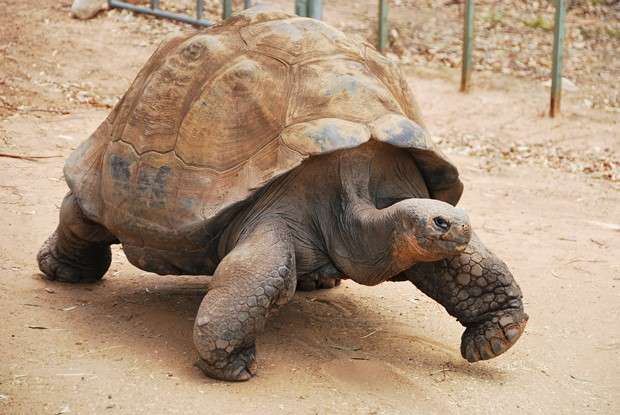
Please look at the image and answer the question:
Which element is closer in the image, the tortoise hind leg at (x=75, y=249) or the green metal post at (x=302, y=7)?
the tortoise hind leg at (x=75, y=249)

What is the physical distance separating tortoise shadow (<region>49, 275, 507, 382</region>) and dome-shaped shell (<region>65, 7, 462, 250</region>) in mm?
422

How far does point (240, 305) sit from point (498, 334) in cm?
112

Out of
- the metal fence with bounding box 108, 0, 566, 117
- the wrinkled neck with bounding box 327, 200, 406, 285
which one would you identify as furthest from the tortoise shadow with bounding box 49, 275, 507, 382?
the metal fence with bounding box 108, 0, 566, 117

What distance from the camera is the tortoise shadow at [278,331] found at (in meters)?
4.02

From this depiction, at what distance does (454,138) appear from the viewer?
9.22m

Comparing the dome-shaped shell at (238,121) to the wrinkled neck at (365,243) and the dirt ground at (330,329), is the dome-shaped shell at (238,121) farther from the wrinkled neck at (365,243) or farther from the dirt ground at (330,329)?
the dirt ground at (330,329)

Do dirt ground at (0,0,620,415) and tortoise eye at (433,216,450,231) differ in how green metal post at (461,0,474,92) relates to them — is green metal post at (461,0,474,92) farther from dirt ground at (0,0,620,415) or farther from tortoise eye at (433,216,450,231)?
tortoise eye at (433,216,450,231)

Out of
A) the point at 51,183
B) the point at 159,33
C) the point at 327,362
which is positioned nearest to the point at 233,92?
the point at 327,362

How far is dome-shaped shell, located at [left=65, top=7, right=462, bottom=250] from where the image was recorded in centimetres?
390

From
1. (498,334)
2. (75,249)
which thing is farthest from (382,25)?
(498,334)

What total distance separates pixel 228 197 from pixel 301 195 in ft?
1.02

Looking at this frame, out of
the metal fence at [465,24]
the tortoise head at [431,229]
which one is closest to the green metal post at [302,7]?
the metal fence at [465,24]

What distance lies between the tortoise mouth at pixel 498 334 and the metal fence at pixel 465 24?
514 centimetres

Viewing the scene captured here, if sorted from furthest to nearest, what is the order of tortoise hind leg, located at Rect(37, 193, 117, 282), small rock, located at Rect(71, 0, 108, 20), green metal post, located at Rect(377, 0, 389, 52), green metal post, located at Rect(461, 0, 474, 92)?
small rock, located at Rect(71, 0, 108, 20) < green metal post, located at Rect(377, 0, 389, 52) < green metal post, located at Rect(461, 0, 474, 92) < tortoise hind leg, located at Rect(37, 193, 117, 282)
